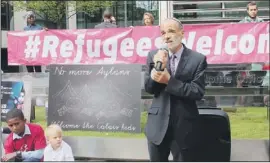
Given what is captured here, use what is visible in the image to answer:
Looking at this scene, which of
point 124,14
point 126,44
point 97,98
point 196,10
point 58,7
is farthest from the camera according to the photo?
point 58,7

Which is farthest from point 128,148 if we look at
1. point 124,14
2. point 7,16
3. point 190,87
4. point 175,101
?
point 7,16

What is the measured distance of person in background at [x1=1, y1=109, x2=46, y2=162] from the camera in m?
5.57

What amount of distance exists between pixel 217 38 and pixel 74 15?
20.2m

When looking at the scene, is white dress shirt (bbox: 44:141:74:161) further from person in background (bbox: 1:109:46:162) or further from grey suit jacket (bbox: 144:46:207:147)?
grey suit jacket (bbox: 144:46:207:147)

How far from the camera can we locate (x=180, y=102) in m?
3.80

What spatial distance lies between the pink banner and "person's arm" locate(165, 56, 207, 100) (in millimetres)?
3744

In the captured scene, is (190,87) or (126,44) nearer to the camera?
(190,87)

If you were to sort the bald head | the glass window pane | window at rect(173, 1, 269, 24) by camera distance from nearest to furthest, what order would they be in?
1. the bald head
2. window at rect(173, 1, 269, 24)
3. the glass window pane

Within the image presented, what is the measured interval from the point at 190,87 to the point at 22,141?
2.62m

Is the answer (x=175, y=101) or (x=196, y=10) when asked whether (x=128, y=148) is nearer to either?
(x=175, y=101)

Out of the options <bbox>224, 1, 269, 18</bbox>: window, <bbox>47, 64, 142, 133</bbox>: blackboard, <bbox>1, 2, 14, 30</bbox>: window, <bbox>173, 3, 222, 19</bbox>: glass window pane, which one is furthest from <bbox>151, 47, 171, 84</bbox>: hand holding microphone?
<bbox>1, 2, 14, 30</bbox>: window

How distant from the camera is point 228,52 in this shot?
761 centimetres

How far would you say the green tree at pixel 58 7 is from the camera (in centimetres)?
2605

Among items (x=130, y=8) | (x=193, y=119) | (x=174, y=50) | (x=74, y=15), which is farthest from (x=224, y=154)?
(x=74, y=15)
